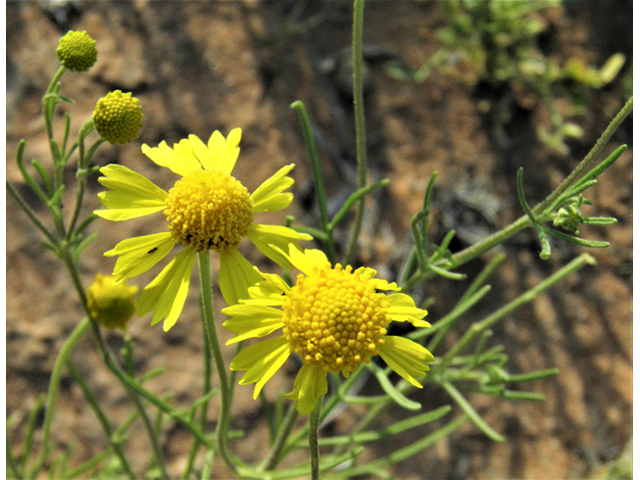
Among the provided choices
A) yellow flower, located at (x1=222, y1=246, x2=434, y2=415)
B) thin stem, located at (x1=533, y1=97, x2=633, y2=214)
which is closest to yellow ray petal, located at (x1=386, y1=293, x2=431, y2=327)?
yellow flower, located at (x1=222, y1=246, x2=434, y2=415)

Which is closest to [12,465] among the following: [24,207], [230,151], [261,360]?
[24,207]

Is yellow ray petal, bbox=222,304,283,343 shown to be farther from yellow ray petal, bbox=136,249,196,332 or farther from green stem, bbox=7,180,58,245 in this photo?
green stem, bbox=7,180,58,245

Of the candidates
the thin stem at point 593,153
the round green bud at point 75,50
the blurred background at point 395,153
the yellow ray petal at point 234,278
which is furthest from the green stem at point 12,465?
the thin stem at point 593,153

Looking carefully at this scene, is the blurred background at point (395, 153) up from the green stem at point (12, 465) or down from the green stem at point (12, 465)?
up

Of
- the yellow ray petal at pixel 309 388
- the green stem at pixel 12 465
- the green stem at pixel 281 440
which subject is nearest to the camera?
the yellow ray petal at pixel 309 388

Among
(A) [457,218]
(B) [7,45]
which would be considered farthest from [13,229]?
(A) [457,218]

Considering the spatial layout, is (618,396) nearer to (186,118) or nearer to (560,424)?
(560,424)

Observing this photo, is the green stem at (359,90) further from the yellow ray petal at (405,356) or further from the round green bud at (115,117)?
the round green bud at (115,117)
